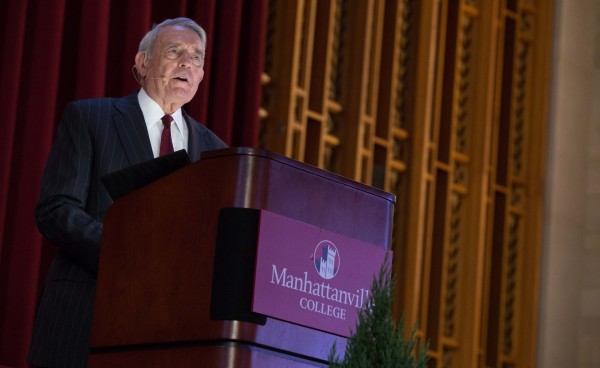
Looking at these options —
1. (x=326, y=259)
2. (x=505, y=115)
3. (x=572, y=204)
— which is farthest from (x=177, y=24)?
(x=572, y=204)

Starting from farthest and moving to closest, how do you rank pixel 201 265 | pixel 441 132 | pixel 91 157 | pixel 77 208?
pixel 441 132
pixel 91 157
pixel 77 208
pixel 201 265

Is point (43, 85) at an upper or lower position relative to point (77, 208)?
upper

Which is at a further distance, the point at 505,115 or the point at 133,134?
the point at 505,115

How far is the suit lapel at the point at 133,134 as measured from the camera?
275 cm

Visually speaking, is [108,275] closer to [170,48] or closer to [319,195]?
[319,195]

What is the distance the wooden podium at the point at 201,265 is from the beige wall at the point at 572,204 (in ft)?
16.1

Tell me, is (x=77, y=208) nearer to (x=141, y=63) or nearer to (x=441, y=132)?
(x=141, y=63)

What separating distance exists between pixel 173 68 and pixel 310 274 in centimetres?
83

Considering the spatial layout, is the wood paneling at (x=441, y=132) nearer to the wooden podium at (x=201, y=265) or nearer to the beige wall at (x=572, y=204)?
the beige wall at (x=572, y=204)

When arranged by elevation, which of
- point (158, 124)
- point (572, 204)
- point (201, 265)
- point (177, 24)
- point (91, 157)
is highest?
point (572, 204)

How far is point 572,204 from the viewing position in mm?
7285

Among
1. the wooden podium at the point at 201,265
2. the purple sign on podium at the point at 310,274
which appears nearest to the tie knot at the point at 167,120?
the wooden podium at the point at 201,265

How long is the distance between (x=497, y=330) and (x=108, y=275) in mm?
4719

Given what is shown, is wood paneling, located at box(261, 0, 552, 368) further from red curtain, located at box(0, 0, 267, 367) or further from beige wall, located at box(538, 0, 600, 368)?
red curtain, located at box(0, 0, 267, 367)
